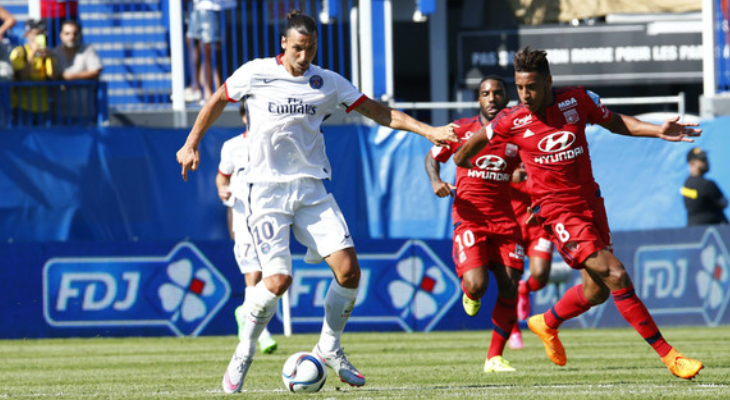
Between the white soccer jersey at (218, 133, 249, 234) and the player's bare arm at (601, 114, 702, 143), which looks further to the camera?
the white soccer jersey at (218, 133, 249, 234)

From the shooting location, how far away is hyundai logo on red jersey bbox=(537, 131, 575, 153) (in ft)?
28.1

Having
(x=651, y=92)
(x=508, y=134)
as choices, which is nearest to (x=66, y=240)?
(x=508, y=134)

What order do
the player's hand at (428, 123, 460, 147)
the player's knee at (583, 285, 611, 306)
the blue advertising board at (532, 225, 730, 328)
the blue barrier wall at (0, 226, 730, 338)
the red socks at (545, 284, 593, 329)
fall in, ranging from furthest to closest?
the blue advertising board at (532, 225, 730, 328)
the blue barrier wall at (0, 226, 730, 338)
the red socks at (545, 284, 593, 329)
the player's knee at (583, 285, 611, 306)
the player's hand at (428, 123, 460, 147)

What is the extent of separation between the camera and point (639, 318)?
8.39m

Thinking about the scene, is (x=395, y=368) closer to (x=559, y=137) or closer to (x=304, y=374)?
(x=304, y=374)

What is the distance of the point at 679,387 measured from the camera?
304 inches

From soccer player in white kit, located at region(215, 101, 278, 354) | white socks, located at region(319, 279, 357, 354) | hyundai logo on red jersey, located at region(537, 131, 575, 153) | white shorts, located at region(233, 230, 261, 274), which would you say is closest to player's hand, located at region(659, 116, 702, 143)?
hyundai logo on red jersey, located at region(537, 131, 575, 153)

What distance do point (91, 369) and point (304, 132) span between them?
381 centimetres

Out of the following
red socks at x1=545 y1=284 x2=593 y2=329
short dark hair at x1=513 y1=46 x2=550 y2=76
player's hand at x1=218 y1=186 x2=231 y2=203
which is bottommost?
red socks at x1=545 y1=284 x2=593 y2=329

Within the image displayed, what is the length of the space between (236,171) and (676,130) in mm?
4929

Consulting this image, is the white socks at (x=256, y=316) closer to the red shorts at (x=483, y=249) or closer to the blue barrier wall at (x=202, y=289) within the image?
the red shorts at (x=483, y=249)

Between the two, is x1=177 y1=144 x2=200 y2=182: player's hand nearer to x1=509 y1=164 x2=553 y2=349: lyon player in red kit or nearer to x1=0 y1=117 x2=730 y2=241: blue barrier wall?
x1=509 y1=164 x2=553 y2=349: lyon player in red kit

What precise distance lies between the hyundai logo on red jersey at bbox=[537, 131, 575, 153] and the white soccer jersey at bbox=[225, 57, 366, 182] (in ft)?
5.33

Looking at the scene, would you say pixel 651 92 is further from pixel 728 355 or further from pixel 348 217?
pixel 728 355
